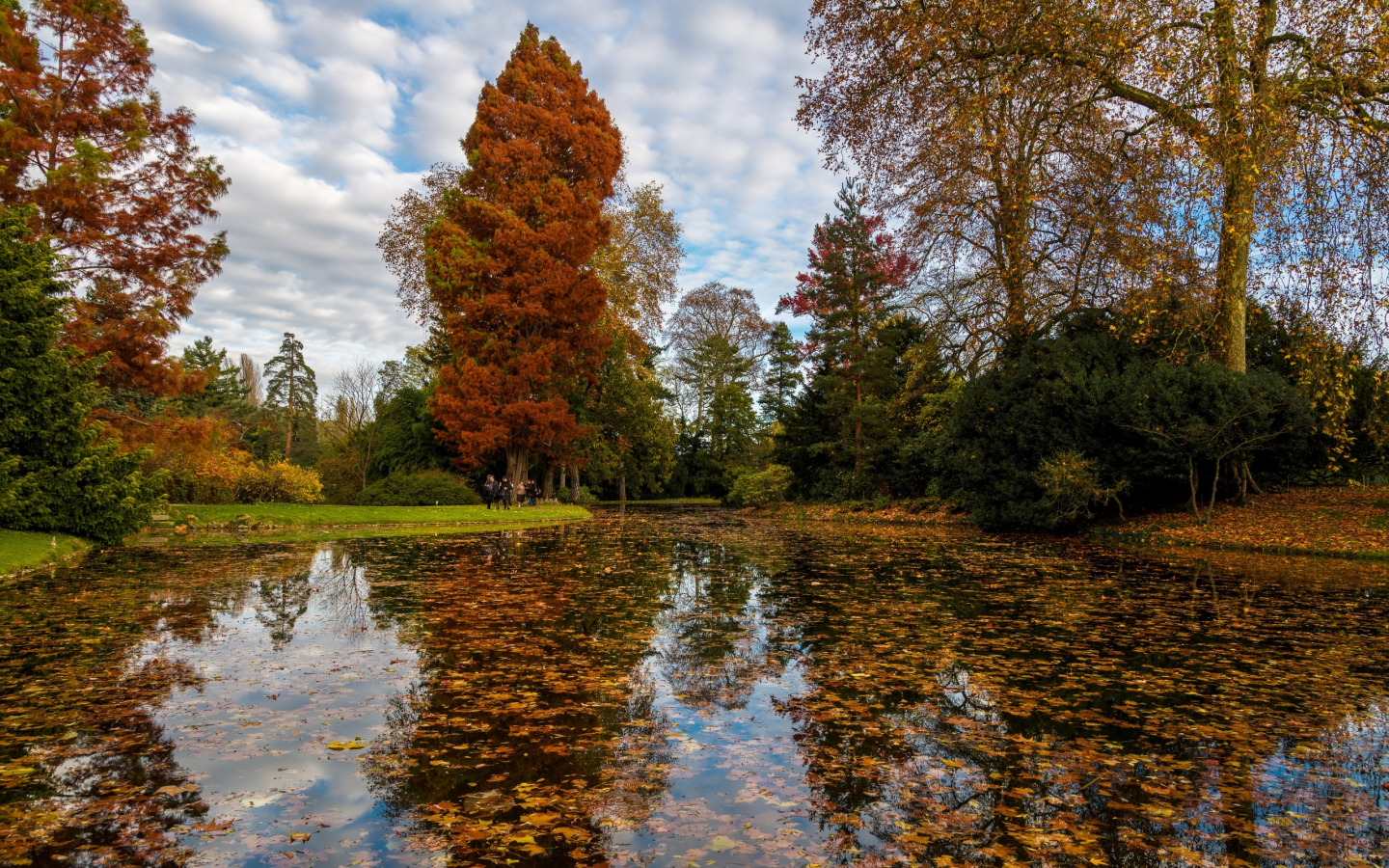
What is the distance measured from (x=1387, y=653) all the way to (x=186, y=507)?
24.2m

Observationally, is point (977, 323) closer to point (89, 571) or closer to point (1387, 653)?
point (1387, 653)

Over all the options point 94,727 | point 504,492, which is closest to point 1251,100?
point 94,727

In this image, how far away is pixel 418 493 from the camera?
27.0 m

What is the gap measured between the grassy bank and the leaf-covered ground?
54.4 ft

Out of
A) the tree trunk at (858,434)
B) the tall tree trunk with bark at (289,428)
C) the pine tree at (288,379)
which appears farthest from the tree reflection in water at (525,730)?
the pine tree at (288,379)

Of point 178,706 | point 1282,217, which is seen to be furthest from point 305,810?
point 1282,217

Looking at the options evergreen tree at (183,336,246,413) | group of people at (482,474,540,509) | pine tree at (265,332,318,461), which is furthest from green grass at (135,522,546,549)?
pine tree at (265,332,318,461)

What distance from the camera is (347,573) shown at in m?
11.1

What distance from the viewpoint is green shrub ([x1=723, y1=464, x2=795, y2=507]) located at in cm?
3578

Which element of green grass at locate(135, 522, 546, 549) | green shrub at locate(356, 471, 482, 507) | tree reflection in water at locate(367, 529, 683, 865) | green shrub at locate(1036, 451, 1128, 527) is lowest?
green grass at locate(135, 522, 546, 549)

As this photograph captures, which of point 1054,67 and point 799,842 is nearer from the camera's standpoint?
point 799,842

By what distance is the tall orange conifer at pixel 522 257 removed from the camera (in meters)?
25.6

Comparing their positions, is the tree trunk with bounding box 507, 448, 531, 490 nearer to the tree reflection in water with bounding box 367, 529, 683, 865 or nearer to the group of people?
the group of people

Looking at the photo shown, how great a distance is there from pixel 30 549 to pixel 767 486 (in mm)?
29035
